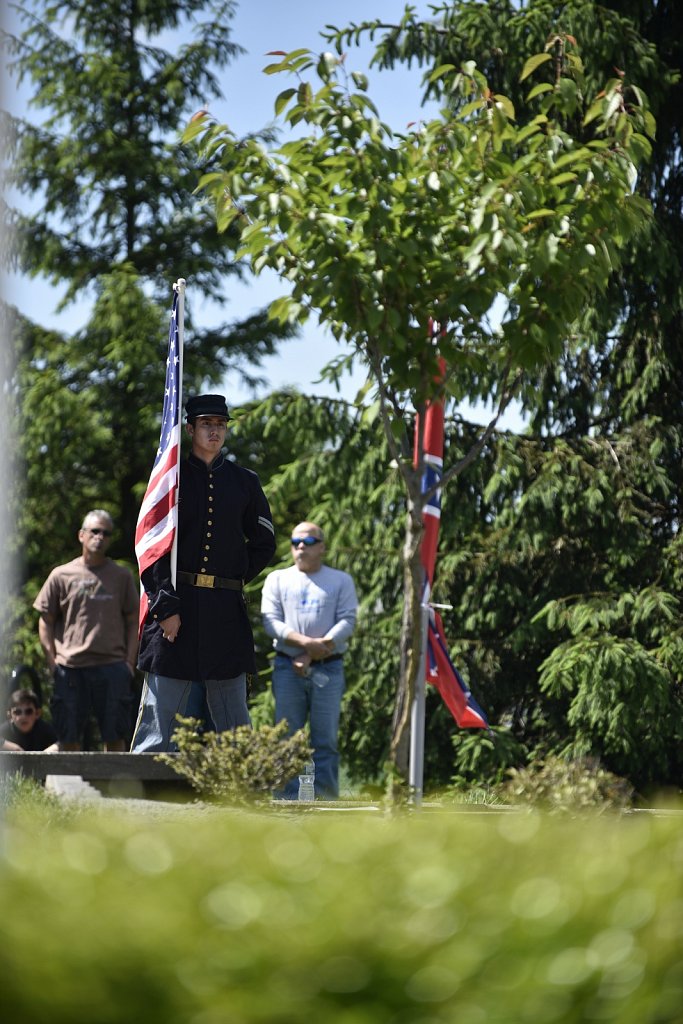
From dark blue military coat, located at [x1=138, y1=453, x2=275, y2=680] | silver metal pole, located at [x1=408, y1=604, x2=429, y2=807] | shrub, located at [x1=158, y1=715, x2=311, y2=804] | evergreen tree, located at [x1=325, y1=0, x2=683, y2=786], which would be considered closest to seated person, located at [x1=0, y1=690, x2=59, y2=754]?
dark blue military coat, located at [x1=138, y1=453, x2=275, y2=680]

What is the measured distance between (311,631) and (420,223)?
3368 mm

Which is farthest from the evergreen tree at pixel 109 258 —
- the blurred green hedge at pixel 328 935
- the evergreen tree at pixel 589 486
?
the blurred green hedge at pixel 328 935

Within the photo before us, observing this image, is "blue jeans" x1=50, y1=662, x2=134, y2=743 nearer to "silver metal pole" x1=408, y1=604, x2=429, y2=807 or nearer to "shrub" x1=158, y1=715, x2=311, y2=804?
"silver metal pole" x1=408, y1=604, x2=429, y2=807

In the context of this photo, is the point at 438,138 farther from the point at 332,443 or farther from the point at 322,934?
the point at 332,443

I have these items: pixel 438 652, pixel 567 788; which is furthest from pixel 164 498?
pixel 567 788

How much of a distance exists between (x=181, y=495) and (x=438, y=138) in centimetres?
181

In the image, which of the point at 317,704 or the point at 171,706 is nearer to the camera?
the point at 171,706

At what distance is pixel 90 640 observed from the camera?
27.3 feet

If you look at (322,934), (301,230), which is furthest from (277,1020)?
(301,230)

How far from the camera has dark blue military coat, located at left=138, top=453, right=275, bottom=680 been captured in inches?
227

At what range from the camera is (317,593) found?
316 inches

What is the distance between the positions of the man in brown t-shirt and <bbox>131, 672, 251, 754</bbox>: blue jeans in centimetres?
254

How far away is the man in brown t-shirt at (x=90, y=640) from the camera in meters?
8.33

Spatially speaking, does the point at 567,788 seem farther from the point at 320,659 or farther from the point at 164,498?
the point at 320,659
